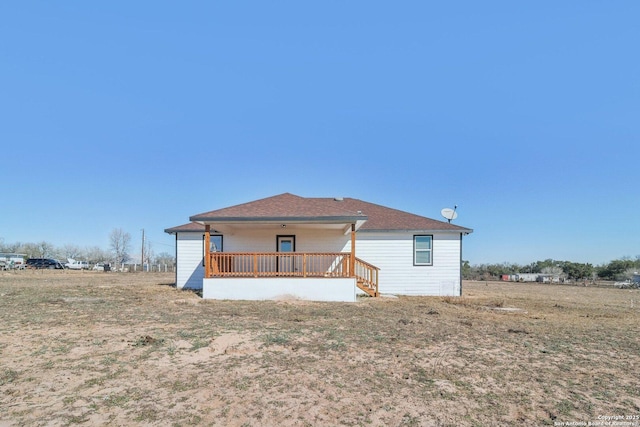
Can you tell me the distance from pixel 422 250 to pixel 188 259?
395 inches

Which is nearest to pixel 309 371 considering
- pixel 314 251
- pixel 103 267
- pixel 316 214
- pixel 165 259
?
pixel 316 214

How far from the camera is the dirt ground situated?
3398 millimetres

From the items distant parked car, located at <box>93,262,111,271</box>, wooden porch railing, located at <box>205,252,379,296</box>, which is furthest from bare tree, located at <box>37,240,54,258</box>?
wooden porch railing, located at <box>205,252,379,296</box>

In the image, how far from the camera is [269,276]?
1225 centimetres

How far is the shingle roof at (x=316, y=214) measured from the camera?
465 inches

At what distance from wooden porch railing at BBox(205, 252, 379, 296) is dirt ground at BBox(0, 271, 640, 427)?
374cm

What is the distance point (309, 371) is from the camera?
4.52 m

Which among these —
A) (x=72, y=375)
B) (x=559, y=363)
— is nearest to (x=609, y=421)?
(x=559, y=363)

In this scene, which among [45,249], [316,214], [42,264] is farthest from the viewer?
[45,249]

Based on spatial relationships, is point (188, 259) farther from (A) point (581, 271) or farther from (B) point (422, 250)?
(A) point (581, 271)

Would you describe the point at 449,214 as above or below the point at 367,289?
above

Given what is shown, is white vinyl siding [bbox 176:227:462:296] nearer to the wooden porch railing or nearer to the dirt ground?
the wooden porch railing

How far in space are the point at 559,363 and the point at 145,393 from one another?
537 cm

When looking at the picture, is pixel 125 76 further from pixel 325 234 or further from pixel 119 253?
pixel 119 253
